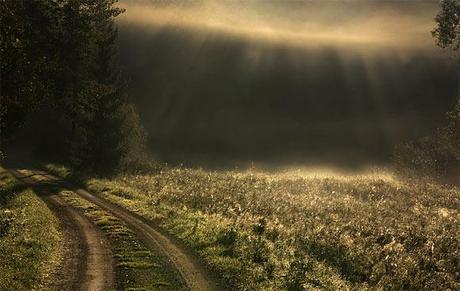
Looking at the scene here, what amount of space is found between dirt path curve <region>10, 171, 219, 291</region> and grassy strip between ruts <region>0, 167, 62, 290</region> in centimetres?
366

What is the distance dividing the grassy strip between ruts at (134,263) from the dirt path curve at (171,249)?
40 cm

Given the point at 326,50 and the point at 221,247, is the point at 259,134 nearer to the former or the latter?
the point at 326,50

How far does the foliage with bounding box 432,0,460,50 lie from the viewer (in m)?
32.4

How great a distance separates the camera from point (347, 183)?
4753 centimetres

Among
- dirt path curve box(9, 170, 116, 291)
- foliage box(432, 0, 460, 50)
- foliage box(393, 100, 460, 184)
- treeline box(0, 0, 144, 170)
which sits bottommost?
dirt path curve box(9, 170, 116, 291)

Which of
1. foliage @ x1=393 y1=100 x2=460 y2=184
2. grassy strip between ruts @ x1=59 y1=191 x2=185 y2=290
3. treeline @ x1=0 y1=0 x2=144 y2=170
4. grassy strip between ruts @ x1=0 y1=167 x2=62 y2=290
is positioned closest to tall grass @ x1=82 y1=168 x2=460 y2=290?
grassy strip between ruts @ x1=59 y1=191 x2=185 y2=290

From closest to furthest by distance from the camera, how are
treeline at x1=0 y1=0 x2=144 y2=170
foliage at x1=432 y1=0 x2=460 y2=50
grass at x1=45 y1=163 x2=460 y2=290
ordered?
treeline at x1=0 y1=0 x2=144 y2=170, grass at x1=45 y1=163 x2=460 y2=290, foliage at x1=432 y1=0 x2=460 y2=50

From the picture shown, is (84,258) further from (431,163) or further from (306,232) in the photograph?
(431,163)

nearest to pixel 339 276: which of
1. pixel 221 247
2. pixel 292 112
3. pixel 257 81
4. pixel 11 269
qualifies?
pixel 221 247

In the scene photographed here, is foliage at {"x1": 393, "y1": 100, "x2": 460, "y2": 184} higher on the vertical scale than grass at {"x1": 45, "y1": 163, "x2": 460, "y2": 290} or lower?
higher

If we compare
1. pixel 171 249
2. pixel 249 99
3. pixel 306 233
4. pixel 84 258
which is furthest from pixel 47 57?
pixel 249 99

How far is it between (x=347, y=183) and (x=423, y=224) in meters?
17.6

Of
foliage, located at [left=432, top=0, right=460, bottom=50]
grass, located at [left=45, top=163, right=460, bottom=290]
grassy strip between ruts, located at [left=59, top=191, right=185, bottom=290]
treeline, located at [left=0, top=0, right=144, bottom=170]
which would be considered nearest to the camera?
grassy strip between ruts, located at [left=59, top=191, right=185, bottom=290]

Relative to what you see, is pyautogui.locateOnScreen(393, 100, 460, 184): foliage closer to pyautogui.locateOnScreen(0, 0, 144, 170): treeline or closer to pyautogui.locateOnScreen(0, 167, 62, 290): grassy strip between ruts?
pyautogui.locateOnScreen(0, 0, 144, 170): treeline
